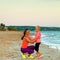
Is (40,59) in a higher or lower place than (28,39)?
lower

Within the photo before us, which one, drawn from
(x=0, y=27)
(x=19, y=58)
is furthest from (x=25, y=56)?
(x=0, y=27)

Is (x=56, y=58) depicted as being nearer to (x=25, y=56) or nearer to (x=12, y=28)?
(x=25, y=56)

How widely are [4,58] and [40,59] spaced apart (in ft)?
5.52

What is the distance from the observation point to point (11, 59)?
1453cm

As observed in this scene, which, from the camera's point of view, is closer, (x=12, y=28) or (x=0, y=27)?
(x=0, y=27)

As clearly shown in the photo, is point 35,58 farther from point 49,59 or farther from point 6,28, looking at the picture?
point 6,28

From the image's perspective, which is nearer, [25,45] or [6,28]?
[25,45]

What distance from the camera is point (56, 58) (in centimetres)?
1516

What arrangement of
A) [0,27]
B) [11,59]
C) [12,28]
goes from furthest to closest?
[12,28], [0,27], [11,59]

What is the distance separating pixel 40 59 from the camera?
14562 mm

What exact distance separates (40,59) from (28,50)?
2.30ft

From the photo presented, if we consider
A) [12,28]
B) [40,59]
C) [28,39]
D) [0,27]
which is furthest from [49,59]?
[12,28]

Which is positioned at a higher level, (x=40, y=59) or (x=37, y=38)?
(x=37, y=38)

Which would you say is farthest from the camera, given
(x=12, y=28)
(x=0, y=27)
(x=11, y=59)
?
(x=12, y=28)
